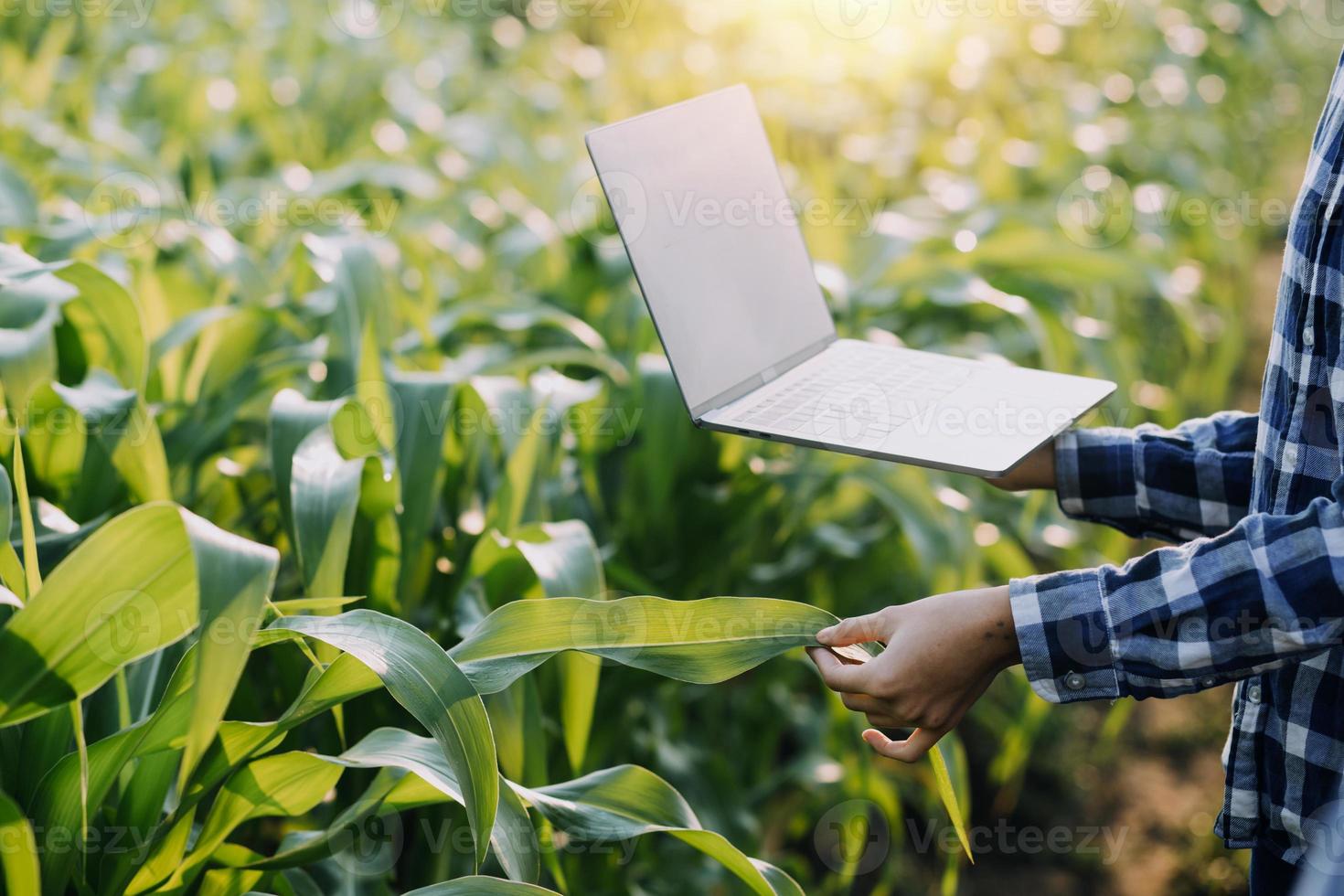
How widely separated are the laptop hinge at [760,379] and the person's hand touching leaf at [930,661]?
21 centimetres

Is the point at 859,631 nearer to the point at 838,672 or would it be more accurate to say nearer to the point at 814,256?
the point at 838,672

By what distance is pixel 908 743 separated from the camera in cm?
72

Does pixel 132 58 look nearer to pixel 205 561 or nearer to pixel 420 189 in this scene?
pixel 420 189

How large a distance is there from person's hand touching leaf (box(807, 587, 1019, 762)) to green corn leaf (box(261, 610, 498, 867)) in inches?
8.0

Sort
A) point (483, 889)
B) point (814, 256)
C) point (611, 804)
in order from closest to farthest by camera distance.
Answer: point (483, 889) < point (611, 804) < point (814, 256)

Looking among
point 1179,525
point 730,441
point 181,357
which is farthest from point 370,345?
point 1179,525

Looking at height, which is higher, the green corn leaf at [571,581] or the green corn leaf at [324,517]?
the green corn leaf at [324,517]

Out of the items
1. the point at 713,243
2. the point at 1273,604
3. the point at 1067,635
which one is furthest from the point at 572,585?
the point at 1273,604

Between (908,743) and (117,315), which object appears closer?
(908,743)

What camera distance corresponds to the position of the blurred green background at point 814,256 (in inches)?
49.6

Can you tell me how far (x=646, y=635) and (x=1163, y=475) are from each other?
1.36 ft

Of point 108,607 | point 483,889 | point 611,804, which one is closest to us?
point 108,607

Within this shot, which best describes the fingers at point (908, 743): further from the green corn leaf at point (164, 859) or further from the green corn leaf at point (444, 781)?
the green corn leaf at point (164, 859)

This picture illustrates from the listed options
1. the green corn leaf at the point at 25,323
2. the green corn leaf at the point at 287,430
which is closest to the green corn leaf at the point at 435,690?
the green corn leaf at the point at 287,430
